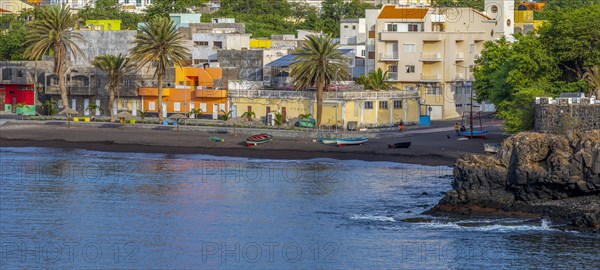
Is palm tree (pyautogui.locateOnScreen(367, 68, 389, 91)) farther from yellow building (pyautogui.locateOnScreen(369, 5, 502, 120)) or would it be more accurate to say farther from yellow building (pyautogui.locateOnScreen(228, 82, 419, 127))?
yellow building (pyautogui.locateOnScreen(369, 5, 502, 120))

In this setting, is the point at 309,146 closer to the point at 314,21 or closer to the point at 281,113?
the point at 281,113

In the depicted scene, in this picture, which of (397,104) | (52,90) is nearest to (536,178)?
(397,104)

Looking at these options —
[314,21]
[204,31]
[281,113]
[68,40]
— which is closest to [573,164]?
[281,113]

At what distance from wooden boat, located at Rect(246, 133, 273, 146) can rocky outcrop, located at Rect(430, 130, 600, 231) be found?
32.6m

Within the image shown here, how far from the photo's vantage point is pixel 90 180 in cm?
9125

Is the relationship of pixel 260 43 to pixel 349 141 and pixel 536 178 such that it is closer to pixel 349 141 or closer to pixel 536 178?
pixel 349 141

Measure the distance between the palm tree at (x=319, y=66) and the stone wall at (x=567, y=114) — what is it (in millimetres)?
34032

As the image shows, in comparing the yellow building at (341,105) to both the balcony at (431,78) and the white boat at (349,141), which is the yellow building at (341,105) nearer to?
the white boat at (349,141)

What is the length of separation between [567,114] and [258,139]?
34.0 m

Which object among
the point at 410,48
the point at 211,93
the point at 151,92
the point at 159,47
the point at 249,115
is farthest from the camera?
the point at 410,48

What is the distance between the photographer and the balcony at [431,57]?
13126 cm

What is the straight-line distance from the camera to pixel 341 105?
4518 inches

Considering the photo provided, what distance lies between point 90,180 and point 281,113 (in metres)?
30.4

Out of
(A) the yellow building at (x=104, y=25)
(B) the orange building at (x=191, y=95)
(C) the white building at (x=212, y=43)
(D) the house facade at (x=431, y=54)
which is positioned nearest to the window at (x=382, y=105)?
(D) the house facade at (x=431, y=54)
